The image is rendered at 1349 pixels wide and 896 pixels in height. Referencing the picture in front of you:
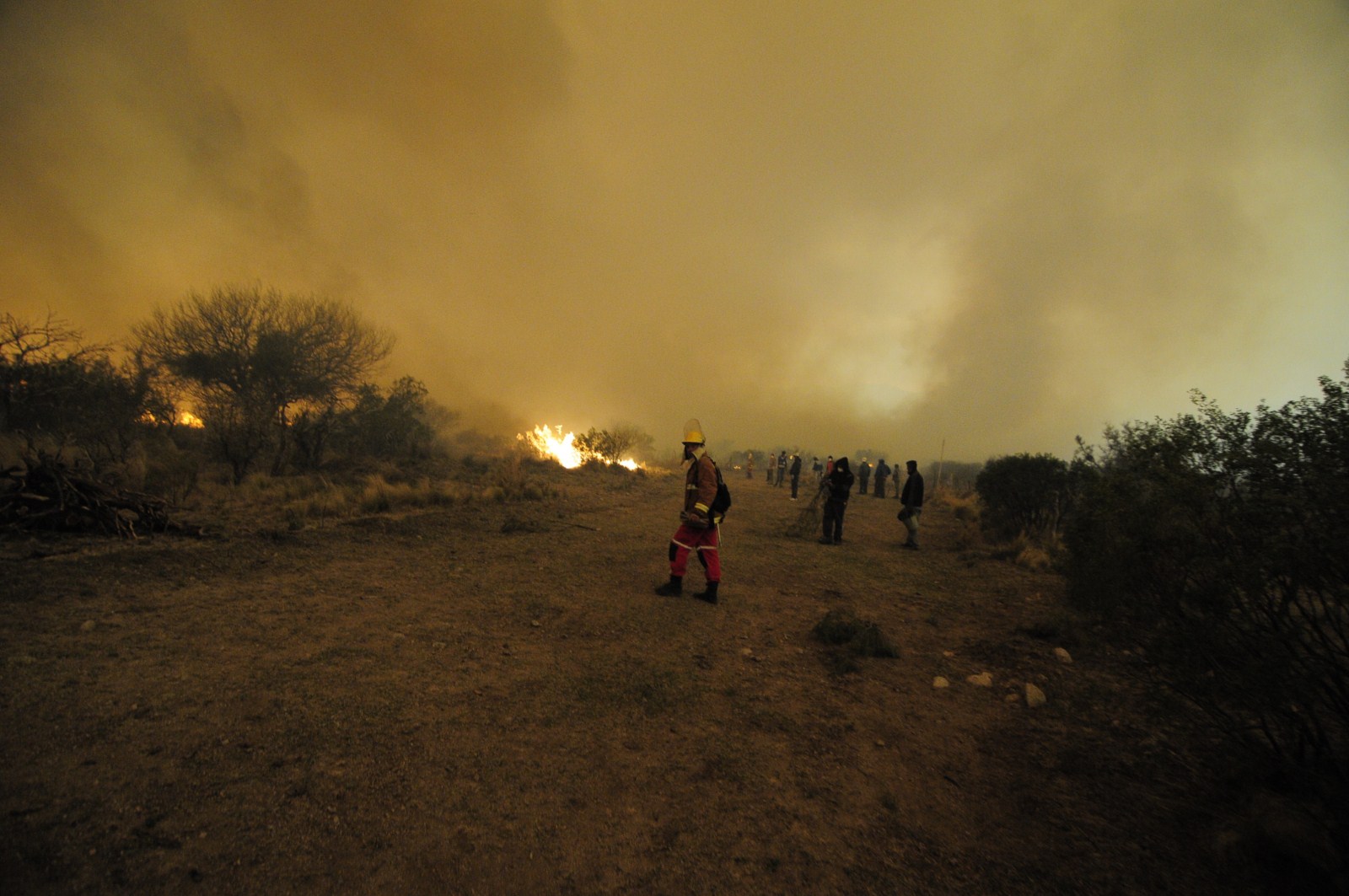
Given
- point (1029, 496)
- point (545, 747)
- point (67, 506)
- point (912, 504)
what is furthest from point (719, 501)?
point (1029, 496)

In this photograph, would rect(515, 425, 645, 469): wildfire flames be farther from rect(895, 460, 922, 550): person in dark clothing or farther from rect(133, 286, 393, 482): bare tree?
rect(895, 460, 922, 550): person in dark clothing

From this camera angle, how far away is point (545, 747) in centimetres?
329

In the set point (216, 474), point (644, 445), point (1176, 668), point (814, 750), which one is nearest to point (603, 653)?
point (814, 750)

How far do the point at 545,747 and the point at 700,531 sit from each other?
12.0 ft

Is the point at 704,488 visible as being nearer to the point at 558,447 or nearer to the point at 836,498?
the point at 836,498

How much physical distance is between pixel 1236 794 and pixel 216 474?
67.8ft

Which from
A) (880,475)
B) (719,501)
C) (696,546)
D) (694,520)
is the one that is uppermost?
(880,475)

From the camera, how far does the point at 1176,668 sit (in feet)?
10.6

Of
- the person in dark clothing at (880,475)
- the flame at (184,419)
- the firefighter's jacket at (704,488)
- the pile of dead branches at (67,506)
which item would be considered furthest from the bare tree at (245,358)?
the person in dark clothing at (880,475)

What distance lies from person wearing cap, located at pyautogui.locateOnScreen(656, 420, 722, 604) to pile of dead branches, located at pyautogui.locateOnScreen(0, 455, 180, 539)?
786 cm

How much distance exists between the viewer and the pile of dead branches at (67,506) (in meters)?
6.70

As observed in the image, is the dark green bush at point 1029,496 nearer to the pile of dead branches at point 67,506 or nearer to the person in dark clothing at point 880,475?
the person in dark clothing at point 880,475

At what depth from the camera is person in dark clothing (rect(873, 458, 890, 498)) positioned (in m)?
26.7

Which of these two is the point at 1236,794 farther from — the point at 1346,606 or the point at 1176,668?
the point at 1346,606
